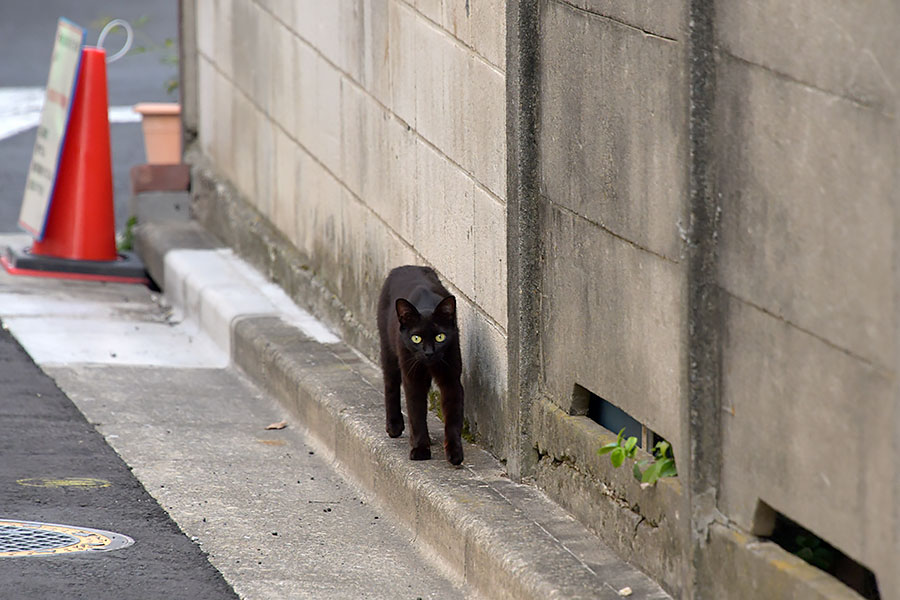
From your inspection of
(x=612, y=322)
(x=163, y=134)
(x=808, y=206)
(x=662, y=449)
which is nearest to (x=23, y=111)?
(x=163, y=134)

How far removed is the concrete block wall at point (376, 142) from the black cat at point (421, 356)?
0.15m

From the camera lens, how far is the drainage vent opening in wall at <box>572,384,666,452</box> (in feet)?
15.3

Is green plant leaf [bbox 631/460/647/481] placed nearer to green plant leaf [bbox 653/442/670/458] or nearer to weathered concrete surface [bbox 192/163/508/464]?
green plant leaf [bbox 653/442/670/458]

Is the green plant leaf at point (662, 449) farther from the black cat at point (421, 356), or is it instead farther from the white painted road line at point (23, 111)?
the white painted road line at point (23, 111)

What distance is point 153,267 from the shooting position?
9711mm

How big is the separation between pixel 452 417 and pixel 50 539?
57.8 inches

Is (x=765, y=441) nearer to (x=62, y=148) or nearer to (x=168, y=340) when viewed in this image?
(x=168, y=340)

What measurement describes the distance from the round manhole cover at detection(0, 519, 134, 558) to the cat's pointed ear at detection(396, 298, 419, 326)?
1227 mm

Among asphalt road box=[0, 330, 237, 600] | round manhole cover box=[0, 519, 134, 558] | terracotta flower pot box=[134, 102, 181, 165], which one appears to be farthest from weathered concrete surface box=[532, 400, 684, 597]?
terracotta flower pot box=[134, 102, 181, 165]

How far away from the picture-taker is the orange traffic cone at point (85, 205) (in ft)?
32.0

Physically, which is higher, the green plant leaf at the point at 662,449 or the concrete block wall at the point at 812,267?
the concrete block wall at the point at 812,267

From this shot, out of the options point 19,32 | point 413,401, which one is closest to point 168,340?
point 413,401

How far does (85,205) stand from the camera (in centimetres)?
985

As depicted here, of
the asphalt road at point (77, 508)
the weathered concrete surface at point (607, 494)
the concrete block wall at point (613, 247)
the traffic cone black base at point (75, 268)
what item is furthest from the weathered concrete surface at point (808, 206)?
the traffic cone black base at point (75, 268)
